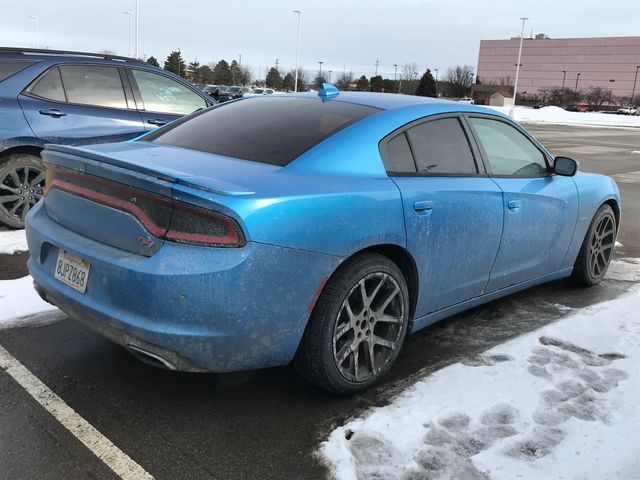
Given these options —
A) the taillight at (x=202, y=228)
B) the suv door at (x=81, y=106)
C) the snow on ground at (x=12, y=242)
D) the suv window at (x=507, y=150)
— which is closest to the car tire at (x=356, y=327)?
the taillight at (x=202, y=228)

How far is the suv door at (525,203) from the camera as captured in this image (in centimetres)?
384

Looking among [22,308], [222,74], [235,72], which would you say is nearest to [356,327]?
[22,308]

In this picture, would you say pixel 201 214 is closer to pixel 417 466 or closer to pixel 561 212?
pixel 417 466

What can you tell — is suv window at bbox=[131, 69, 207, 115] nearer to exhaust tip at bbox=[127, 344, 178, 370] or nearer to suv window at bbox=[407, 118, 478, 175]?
suv window at bbox=[407, 118, 478, 175]

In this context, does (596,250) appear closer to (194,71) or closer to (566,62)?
(194,71)

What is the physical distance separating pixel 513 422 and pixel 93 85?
550 centimetres

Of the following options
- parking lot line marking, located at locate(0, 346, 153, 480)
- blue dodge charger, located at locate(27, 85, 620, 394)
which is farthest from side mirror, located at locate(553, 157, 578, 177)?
parking lot line marking, located at locate(0, 346, 153, 480)

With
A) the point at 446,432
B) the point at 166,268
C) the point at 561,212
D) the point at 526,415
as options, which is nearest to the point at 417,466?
the point at 446,432

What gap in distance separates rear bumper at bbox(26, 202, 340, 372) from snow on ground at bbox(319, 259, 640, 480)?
0.58m

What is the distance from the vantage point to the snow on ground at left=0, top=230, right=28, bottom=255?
532cm

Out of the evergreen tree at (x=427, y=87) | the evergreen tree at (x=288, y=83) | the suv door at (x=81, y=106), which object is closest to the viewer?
the suv door at (x=81, y=106)

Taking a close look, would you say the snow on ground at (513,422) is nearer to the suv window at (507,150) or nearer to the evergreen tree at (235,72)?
the suv window at (507,150)

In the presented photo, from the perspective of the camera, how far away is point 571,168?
427 centimetres

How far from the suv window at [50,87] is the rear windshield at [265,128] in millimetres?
2847
